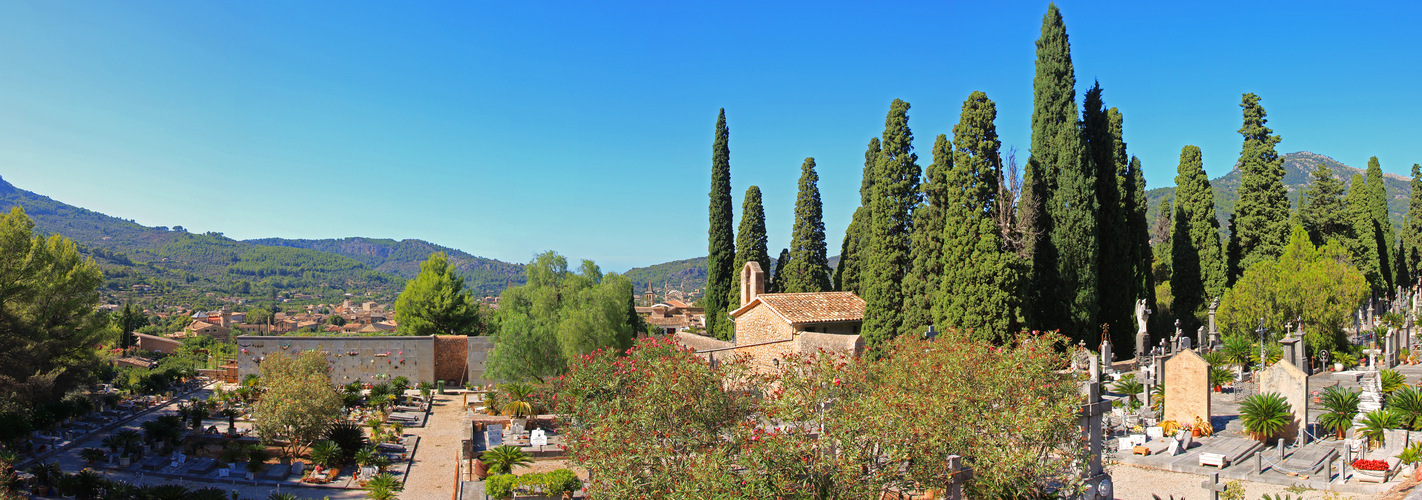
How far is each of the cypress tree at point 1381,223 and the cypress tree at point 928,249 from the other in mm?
32504

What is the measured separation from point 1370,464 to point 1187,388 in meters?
4.17

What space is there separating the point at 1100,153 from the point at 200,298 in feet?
501

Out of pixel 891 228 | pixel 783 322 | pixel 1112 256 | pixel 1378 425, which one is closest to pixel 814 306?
pixel 783 322

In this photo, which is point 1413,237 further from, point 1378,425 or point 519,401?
point 519,401

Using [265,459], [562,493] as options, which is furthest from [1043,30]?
[265,459]

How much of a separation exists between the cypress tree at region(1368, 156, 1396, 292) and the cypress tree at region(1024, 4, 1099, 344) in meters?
27.6

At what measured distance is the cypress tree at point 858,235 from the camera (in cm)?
3534

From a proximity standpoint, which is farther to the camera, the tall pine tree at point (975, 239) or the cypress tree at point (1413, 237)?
the cypress tree at point (1413, 237)

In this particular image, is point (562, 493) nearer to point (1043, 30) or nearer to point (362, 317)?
point (1043, 30)

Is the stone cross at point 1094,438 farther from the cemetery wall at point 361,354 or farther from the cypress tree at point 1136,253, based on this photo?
the cemetery wall at point 361,354

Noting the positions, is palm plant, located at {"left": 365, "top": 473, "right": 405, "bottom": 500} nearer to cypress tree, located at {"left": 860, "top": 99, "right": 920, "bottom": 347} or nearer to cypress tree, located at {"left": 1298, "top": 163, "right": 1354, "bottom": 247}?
cypress tree, located at {"left": 860, "top": 99, "right": 920, "bottom": 347}

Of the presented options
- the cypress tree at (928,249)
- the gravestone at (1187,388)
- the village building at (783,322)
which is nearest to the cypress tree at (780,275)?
the village building at (783,322)

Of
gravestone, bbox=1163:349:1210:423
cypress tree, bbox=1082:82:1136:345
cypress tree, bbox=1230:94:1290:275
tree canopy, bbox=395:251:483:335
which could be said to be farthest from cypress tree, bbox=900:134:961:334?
tree canopy, bbox=395:251:483:335

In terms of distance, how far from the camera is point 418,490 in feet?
52.3
